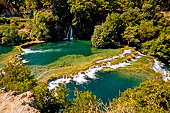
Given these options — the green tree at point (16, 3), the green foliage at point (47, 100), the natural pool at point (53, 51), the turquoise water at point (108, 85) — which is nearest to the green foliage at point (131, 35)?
the natural pool at point (53, 51)

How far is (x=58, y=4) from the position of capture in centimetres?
4869

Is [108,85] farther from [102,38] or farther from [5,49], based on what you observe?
[5,49]

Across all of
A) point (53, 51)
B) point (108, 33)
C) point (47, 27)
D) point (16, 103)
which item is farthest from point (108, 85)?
point (47, 27)

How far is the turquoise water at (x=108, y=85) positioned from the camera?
22.7m

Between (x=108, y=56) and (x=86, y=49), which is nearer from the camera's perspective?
(x=108, y=56)

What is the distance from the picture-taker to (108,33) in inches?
1604

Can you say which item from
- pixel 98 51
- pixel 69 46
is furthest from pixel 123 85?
pixel 69 46

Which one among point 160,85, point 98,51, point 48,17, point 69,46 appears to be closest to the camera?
point 160,85

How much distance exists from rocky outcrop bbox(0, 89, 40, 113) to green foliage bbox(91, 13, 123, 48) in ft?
106

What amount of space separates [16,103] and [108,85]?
1735 cm

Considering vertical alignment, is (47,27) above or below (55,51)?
above

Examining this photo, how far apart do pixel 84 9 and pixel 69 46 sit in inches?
472

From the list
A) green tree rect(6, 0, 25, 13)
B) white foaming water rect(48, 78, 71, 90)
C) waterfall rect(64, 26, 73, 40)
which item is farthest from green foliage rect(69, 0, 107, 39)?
white foaming water rect(48, 78, 71, 90)

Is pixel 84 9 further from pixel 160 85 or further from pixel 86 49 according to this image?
pixel 160 85
